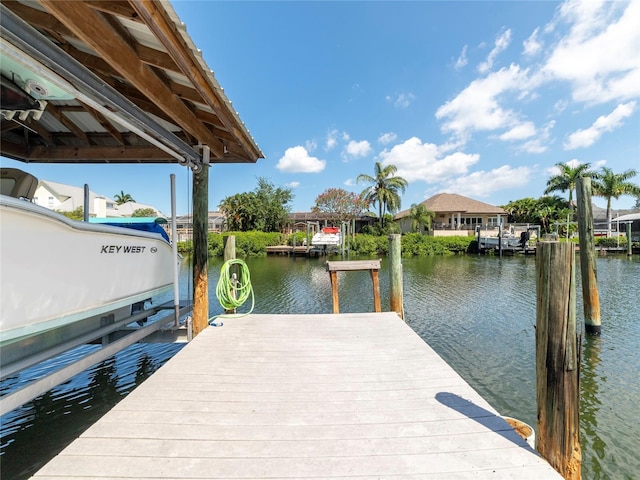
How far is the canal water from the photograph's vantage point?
3482 mm

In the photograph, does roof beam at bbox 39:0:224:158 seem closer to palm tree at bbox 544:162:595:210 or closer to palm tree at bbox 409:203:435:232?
palm tree at bbox 409:203:435:232

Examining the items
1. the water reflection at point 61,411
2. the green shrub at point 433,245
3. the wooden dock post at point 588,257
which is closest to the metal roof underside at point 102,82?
the water reflection at point 61,411

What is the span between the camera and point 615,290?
37.9ft

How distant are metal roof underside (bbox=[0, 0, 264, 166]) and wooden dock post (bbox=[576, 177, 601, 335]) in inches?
266

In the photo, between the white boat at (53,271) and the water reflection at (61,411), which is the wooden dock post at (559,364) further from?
the water reflection at (61,411)

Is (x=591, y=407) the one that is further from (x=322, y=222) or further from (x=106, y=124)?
(x=322, y=222)

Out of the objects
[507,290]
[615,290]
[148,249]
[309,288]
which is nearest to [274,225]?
[309,288]

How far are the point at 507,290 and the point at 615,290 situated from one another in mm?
3545

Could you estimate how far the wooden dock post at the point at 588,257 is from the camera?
22.4 ft

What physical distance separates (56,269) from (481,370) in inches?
228

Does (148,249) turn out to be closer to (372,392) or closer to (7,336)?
(7,336)

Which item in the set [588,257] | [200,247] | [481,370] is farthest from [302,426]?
[588,257]

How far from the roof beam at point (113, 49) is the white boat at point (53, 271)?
115 centimetres

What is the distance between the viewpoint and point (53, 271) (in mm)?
2529
